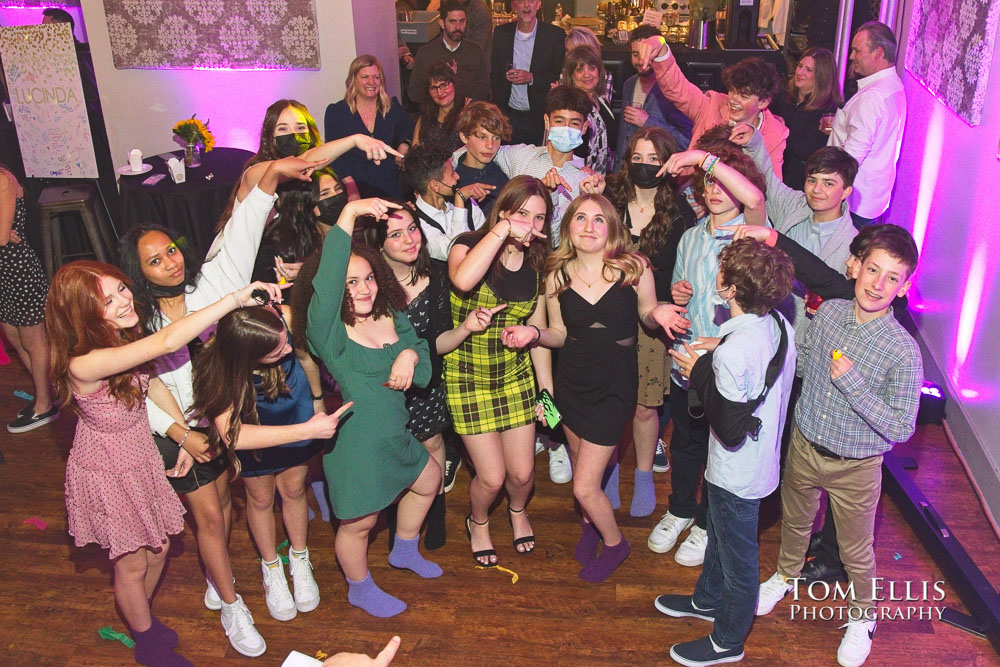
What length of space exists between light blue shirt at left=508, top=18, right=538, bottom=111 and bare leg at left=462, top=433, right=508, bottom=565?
3.60 meters

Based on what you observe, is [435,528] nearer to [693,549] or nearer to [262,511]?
[262,511]

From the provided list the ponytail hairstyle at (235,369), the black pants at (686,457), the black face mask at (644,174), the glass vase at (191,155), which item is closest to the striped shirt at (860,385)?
the black pants at (686,457)

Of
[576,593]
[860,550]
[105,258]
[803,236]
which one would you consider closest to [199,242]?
[105,258]

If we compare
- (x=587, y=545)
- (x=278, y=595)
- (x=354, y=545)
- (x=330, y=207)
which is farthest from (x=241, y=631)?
(x=330, y=207)

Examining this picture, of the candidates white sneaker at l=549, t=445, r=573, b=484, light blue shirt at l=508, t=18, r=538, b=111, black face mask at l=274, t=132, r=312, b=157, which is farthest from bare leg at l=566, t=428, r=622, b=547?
light blue shirt at l=508, t=18, r=538, b=111

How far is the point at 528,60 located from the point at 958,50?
2.93 metres

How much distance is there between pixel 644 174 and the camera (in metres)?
3.48

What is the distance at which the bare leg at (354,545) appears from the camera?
3092mm

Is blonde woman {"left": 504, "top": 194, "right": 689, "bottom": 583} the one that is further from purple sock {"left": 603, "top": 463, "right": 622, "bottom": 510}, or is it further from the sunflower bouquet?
the sunflower bouquet

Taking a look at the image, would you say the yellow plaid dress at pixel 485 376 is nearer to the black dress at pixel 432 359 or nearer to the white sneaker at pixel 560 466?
the black dress at pixel 432 359

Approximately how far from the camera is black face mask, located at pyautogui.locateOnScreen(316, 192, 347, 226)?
370cm

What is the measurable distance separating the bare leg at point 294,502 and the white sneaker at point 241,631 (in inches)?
12.1

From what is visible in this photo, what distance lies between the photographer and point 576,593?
337 cm

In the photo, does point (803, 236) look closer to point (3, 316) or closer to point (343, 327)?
point (343, 327)
